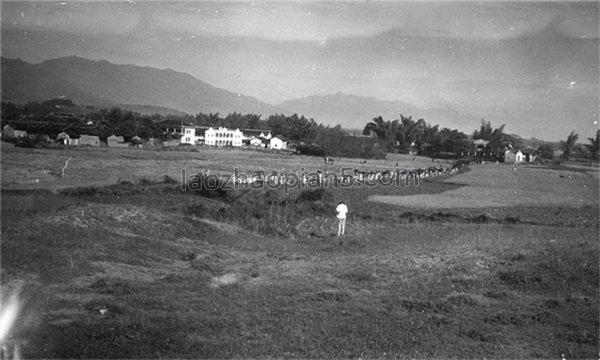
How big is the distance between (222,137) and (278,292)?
68.1 m

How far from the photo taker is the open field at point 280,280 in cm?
791

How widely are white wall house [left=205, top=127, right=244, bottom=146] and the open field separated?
50431 millimetres

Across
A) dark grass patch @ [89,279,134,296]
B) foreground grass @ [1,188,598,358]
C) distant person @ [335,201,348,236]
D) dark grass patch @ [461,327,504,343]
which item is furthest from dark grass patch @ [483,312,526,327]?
distant person @ [335,201,348,236]

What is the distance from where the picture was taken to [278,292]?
10.8 m

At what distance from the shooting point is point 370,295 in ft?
35.9

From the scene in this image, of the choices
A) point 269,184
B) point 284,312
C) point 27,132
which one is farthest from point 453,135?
point 284,312

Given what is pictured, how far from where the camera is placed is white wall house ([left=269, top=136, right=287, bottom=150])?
7774cm

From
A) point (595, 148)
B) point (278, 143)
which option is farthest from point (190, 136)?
point (595, 148)

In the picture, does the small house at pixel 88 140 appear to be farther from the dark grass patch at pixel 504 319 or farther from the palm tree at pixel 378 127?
the palm tree at pixel 378 127

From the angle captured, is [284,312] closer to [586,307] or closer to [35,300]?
[35,300]

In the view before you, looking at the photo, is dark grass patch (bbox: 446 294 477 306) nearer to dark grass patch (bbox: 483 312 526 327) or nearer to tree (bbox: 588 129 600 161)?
dark grass patch (bbox: 483 312 526 327)

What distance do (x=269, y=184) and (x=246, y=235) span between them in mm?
13459

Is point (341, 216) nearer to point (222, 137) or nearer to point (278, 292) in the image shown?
point (278, 292)

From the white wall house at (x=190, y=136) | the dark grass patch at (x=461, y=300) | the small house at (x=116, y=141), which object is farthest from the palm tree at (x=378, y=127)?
the dark grass patch at (x=461, y=300)
